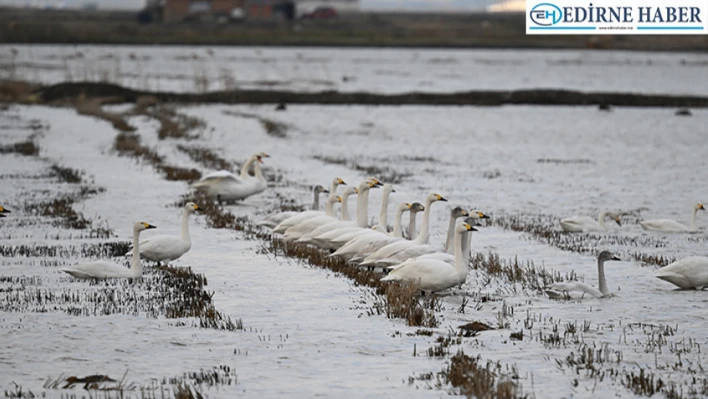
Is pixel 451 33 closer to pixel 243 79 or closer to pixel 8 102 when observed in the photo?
pixel 243 79

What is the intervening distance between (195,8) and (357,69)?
5312cm

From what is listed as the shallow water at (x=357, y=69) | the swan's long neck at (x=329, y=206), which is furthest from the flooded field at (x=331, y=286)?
the shallow water at (x=357, y=69)

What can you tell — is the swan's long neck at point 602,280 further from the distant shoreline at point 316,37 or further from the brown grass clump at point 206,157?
the distant shoreline at point 316,37

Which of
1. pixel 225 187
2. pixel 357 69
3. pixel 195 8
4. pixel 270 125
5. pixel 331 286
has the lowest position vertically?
pixel 331 286

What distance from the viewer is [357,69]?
7388cm

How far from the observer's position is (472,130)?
3606 centimetres

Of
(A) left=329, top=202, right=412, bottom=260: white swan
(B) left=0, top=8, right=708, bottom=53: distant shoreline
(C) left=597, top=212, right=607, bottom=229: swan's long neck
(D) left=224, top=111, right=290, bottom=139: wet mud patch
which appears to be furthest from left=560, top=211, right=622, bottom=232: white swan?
(B) left=0, top=8, right=708, bottom=53: distant shoreline

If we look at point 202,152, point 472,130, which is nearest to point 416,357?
point 202,152

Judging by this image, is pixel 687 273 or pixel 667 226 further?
pixel 667 226

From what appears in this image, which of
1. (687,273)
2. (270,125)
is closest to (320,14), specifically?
(270,125)

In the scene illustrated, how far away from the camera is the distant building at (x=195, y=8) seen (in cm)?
12150

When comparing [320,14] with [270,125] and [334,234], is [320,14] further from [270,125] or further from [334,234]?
[334,234]

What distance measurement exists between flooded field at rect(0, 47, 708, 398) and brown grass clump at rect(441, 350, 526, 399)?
0.07 ft

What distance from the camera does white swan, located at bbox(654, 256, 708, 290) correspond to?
11.1 meters
